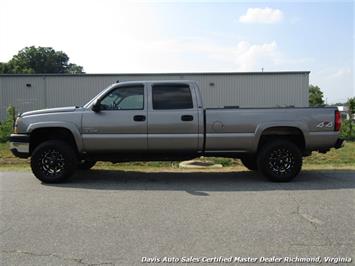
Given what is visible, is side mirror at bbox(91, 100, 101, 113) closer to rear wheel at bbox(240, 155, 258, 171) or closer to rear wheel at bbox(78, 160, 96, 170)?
rear wheel at bbox(78, 160, 96, 170)

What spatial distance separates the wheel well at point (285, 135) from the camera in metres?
8.59

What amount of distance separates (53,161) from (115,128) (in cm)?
138

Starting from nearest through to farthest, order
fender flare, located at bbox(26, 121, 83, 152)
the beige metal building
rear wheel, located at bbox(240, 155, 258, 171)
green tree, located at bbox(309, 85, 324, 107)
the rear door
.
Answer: fender flare, located at bbox(26, 121, 83, 152) → the rear door → rear wheel, located at bbox(240, 155, 258, 171) → the beige metal building → green tree, located at bbox(309, 85, 324, 107)

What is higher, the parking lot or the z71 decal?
the z71 decal

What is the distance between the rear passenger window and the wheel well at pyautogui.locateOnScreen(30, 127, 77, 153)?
1.81 metres

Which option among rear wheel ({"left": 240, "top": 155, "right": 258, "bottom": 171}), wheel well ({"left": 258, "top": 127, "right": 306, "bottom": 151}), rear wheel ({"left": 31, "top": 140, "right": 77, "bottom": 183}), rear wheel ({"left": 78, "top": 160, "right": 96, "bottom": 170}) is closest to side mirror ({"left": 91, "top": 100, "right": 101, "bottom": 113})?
rear wheel ({"left": 31, "top": 140, "right": 77, "bottom": 183})

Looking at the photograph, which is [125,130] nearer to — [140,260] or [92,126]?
[92,126]

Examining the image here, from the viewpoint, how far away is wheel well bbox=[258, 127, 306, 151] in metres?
8.59

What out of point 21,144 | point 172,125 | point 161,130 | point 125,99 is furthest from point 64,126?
point 172,125

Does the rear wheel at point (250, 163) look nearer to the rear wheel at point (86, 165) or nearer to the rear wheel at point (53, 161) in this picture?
the rear wheel at point (86, 165)

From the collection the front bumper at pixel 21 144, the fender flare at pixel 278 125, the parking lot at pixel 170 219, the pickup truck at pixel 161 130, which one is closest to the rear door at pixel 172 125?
the pickup truck at pixel 161 130

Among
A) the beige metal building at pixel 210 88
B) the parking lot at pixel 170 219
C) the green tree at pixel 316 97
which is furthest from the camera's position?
the green tree at pixel 316 97

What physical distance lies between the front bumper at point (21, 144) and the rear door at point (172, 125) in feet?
7.95

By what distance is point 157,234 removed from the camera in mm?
5105
